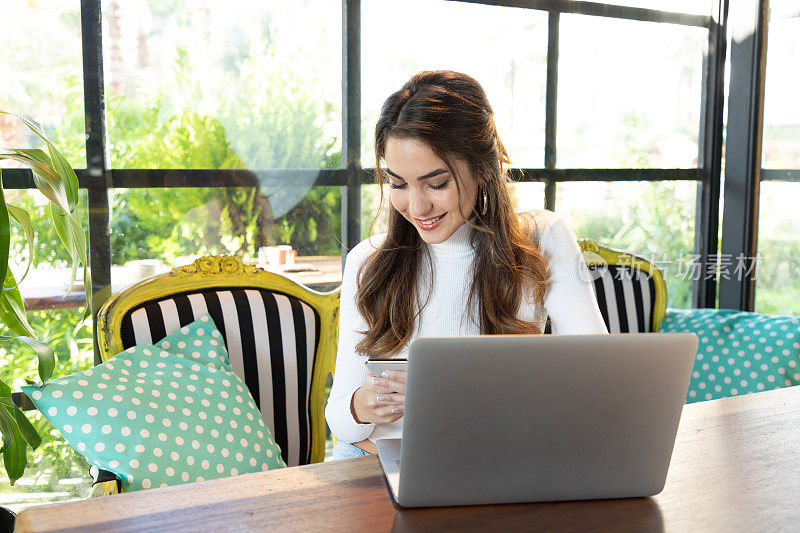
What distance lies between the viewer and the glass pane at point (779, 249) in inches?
122

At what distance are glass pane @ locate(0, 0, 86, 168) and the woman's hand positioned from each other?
1.18m

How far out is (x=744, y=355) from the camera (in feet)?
7.82

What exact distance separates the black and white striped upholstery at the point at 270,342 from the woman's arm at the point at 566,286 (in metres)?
0.64

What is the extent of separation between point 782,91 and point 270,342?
7.79 ft

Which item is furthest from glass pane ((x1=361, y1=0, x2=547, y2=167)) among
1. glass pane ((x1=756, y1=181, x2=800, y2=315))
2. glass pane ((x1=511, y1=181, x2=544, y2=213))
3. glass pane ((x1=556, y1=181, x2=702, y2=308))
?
glass pane ((x1=756, y1=181, x2=800, y2=315))

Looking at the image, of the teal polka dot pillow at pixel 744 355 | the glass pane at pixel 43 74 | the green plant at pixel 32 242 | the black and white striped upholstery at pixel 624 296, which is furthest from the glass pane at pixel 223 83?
the teal polka dot pillow at pixel 744 355

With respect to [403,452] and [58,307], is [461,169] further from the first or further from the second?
[58,307]

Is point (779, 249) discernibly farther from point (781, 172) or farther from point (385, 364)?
point (385, 364)

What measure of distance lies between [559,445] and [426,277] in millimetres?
859

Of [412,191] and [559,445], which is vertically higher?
[412,191]

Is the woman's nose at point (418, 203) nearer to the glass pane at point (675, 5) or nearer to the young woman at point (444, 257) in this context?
the young woman at point (444, 257)

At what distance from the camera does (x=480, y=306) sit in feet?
5.49

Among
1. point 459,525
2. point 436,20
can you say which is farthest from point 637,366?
point 436,20

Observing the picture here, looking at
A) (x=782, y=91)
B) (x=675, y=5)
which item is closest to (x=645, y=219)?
(x=782, y=91)
